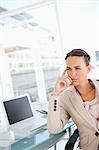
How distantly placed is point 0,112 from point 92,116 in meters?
0.88

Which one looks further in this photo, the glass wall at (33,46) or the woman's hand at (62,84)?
the glass wall at (33,46)

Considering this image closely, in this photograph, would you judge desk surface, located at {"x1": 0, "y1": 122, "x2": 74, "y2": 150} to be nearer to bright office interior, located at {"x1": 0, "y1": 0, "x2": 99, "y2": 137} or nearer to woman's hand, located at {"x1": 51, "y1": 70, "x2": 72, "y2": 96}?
woman's hand, located at {"x1": 51, "y1": 70, "x2": 72, "y2": 96}

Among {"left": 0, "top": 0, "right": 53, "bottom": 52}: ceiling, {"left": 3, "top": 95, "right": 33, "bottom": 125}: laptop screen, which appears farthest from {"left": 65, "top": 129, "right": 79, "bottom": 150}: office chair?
{"left": 0, "top": 0, "right": 53, "bottom": 52}: ceiling

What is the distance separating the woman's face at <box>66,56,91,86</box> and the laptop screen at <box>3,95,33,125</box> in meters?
0.78

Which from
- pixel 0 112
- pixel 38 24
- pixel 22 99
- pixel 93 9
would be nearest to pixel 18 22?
pixel 38 24

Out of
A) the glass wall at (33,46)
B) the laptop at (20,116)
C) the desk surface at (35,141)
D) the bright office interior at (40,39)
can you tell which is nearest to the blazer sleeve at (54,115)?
the desk surface at (35,141)

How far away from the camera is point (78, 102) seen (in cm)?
152

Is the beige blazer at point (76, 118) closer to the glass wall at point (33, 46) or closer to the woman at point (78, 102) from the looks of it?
the woman at point (78, 102)

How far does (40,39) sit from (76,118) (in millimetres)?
2775

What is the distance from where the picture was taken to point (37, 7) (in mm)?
3744

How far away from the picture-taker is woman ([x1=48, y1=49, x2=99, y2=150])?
4.91ft

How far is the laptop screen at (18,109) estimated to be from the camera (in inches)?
79.2

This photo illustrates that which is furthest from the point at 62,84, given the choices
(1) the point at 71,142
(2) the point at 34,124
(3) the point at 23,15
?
(3) the point at 23,15

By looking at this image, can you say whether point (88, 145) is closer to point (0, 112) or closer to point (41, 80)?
point (0, 112)
